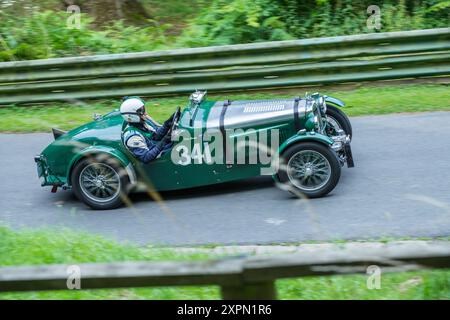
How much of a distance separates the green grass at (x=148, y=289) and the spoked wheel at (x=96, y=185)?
0.85m

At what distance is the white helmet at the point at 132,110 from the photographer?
7711 mm

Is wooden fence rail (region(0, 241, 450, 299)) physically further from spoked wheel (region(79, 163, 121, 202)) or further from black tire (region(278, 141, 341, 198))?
spoked wheel (region(79, 163, 121, 202))

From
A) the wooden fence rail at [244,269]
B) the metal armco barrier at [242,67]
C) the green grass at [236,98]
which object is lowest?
the wooden fence rail at [244,269]

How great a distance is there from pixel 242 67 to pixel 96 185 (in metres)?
4.09

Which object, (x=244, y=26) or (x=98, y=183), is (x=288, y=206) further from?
(x=244, y=26)

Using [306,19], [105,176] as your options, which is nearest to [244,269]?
[105,176]

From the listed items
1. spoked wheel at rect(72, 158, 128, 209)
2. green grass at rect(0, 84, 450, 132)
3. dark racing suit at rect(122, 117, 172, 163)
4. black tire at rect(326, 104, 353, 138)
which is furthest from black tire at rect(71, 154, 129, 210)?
green grass at rect(0, 84, 450, 132)

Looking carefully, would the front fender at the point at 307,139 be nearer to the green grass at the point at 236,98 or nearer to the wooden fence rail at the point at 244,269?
the green grass at the point at 236,98

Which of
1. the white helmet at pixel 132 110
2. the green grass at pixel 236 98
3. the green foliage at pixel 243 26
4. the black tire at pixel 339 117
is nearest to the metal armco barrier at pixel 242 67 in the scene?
the green grass at pixel 236 98

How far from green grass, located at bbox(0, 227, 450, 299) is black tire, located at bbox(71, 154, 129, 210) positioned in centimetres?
85

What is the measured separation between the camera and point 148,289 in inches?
185

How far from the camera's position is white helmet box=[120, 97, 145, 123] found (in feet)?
25.3

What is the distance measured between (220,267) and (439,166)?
5476 mm
